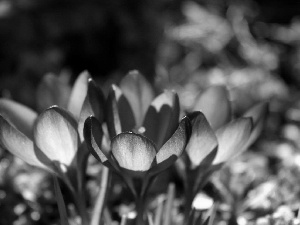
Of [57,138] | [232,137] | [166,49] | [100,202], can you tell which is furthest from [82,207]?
[166,49]

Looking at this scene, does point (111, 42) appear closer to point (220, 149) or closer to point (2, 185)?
point (2, 185)

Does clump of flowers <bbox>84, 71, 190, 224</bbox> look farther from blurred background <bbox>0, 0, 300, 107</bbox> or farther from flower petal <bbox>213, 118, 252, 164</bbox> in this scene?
blurred background <bbox>0, 0, 300, 107</bbox>

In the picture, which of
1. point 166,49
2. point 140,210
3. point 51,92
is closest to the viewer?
point 140,210

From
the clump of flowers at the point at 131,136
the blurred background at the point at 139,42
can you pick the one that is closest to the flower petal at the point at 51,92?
the clump of flowers at the point at 131,136

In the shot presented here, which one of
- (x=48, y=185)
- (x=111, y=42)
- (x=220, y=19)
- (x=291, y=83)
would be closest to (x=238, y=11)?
(x=220, y=19)

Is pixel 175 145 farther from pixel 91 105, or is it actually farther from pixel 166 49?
pixel 166 49

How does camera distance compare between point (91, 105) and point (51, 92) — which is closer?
point (91, 105)
